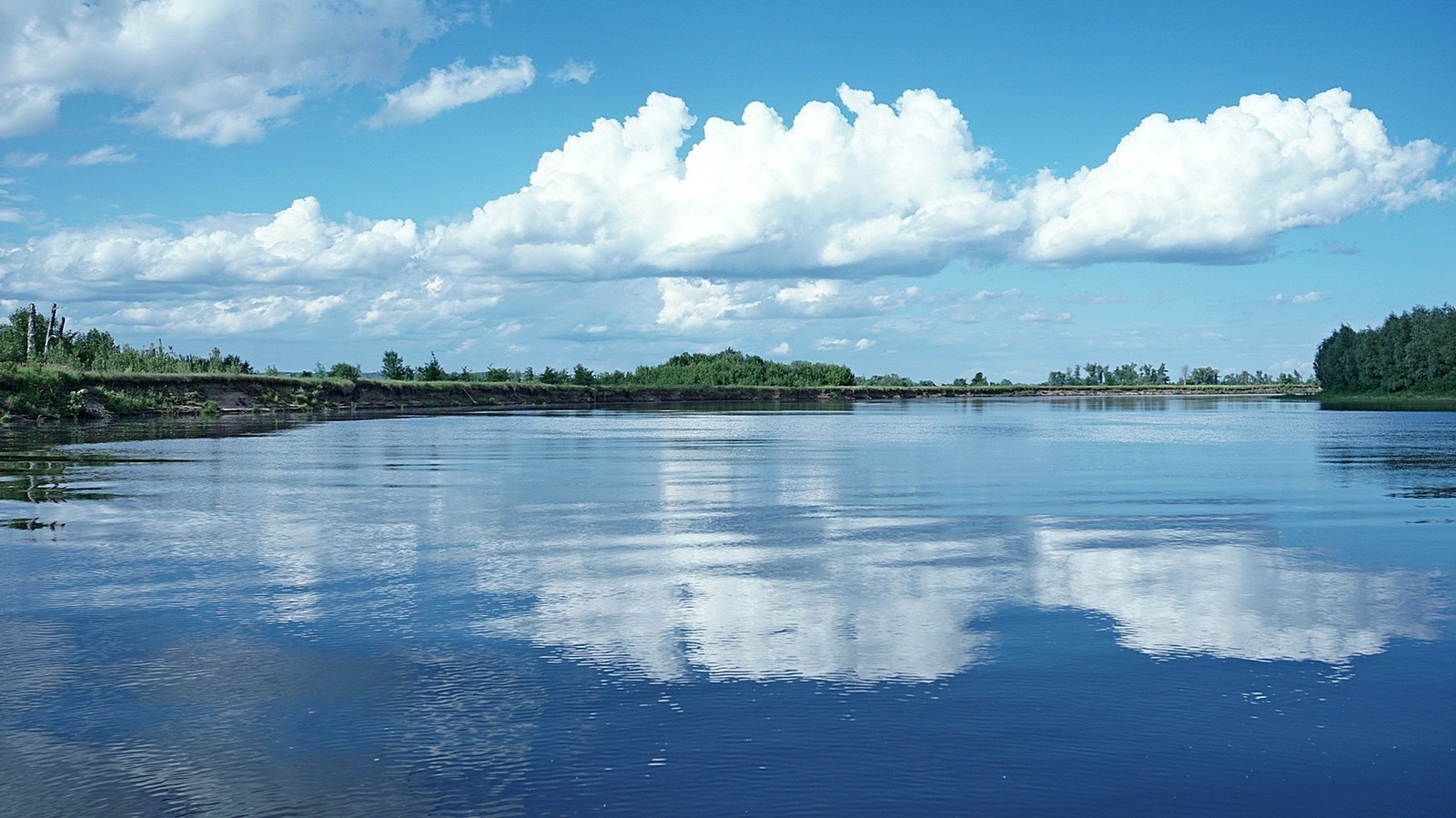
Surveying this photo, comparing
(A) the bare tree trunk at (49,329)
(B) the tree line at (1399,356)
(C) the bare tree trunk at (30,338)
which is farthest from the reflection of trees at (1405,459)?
(B) the tree line at (1399,356)

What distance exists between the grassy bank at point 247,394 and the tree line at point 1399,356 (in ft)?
285

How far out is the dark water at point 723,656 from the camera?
7.13 m

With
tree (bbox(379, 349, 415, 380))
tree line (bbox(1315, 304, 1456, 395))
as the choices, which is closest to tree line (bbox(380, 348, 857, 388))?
tree (bbox(379, 349, 415, 380))

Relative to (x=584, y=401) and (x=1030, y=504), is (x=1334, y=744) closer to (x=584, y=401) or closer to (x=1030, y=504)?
(x=1030, y=504)

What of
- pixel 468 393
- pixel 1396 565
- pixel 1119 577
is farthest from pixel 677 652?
pixel 468 393

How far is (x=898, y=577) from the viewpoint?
45.6ft

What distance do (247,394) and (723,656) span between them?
81.2 m

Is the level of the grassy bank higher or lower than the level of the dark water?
higher

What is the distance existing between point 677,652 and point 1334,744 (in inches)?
204

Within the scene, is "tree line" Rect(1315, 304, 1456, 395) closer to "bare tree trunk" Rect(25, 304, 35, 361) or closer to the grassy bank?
the grassy bank

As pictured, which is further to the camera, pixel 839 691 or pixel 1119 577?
pixel 1119 577

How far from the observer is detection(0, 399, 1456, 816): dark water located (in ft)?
23.4

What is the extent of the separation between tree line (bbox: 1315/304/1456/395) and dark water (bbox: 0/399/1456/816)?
418 feet

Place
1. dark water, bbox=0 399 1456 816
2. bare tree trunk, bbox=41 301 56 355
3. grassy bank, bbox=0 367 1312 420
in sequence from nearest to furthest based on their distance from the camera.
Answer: dark water, bbox=0 399 1456 816
grassy bank, bbox=0 367 1312 420
bare tree trunk, bbox=41 301 56 355
